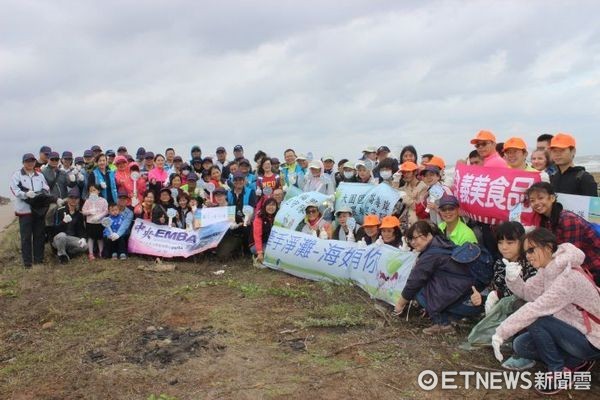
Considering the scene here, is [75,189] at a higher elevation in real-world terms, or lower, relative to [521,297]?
higher

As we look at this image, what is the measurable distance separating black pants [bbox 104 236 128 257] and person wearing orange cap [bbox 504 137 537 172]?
7513mm

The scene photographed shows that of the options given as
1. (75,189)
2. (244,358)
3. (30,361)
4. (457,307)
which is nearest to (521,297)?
(457,307)

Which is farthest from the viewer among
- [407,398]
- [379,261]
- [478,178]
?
[379,261]

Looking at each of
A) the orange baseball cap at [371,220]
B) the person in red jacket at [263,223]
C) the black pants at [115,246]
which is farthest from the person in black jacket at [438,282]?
the black pants at [115,246]

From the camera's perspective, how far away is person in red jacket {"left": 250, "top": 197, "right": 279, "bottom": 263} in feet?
29.8

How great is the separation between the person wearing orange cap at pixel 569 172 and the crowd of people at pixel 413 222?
0.01m

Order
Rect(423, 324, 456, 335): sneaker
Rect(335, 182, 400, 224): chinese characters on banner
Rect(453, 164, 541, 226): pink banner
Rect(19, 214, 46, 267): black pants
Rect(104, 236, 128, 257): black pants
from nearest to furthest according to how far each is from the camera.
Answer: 1. Rect(423, 324, 456, 335): sneaker
2. Rect(453, 164, 541, 226): pink banner
3. Rect(335, 182, 400, 224): chinese characters on banner
4. Rect(19, 214, 46, 267): black pants
5. Rect(104, 236, 128, 257): black pants

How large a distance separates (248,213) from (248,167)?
→ 5.11 feet

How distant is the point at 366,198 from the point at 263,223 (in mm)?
2261

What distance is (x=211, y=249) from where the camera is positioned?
9.89 metres

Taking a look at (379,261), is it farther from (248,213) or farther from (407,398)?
(248,213)

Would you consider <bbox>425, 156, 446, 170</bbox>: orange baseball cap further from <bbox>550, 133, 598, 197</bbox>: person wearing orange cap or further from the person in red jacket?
the person in red jacket

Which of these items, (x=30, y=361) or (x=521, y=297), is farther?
→ (x=30, y=361)

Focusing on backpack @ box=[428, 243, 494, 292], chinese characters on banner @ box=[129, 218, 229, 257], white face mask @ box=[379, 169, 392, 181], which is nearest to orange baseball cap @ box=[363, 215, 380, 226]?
white face mask @ box=[379, 169, 392, 181]
